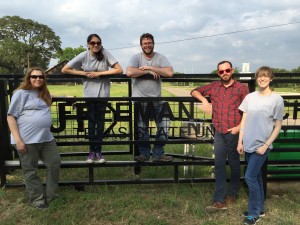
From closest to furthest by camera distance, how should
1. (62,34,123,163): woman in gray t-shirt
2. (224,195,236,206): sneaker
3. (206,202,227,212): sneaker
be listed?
(206,202,227,212): sneaker
(224,195,236,206): sneaker
(62,34,123,163): woman in gray t-shirt

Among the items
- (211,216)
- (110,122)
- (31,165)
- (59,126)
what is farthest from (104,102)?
(211,216)

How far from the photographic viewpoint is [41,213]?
149 inches

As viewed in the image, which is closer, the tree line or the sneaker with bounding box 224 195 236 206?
the sneaker with bounding box 224 195 236 206

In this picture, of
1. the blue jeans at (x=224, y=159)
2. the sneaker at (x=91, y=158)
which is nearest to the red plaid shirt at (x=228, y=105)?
the blue jeans at (x=224, y=159)

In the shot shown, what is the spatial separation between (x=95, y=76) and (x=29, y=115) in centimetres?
96

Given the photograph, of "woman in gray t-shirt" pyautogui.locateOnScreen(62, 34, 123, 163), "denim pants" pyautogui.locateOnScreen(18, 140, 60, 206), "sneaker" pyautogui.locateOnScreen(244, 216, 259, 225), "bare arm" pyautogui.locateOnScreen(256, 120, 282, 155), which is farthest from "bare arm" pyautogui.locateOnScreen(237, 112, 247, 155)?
"denim pants" pyautogui.locateOnScreen(18, 140, 60, 206)

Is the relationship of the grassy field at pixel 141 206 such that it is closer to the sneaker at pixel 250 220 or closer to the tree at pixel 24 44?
the sneaker at pixel 250 220

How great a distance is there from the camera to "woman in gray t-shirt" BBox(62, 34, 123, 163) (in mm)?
4170

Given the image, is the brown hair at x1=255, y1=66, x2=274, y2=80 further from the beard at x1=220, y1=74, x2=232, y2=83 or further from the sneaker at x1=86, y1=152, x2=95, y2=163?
the sneaker at x1=86, y1=152, x2=95, y2=163

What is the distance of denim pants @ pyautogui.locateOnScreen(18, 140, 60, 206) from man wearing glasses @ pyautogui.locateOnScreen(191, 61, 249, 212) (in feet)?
6.24

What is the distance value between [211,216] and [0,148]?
285cm

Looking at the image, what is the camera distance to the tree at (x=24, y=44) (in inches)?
2884

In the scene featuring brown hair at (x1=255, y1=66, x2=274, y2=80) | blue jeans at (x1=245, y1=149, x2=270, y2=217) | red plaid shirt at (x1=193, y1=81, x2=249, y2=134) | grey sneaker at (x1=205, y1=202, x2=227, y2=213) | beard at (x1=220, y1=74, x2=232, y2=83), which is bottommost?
grey sneaker at (x1=205, y1=202, x2=227, y2=213)

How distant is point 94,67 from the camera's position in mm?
4242
